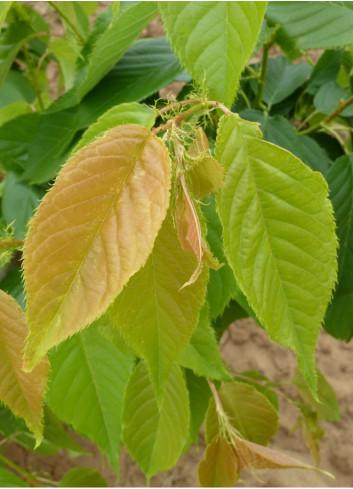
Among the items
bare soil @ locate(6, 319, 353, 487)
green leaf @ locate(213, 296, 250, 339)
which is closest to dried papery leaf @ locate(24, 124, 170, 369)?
green leaf @ locate(213, 296, 250, 339)

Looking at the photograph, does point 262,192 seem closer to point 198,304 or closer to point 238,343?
point 198,304

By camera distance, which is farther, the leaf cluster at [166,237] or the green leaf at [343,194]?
the green leaf at [343,194]

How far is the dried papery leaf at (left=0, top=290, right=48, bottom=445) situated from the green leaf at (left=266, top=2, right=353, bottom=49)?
299mm

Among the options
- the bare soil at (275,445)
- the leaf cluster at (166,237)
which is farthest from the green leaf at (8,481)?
the bare soil at (275,445)

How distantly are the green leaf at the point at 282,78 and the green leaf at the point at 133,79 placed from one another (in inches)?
6.2

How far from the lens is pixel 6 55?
59 centimetres

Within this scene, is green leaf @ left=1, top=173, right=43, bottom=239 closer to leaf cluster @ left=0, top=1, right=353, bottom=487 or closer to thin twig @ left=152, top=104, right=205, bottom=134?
leaf cluster @ left=0, top=1, right=353, bottom=487

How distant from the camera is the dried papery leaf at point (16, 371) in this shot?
0.28 meters

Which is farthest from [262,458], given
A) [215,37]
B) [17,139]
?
[17,139]

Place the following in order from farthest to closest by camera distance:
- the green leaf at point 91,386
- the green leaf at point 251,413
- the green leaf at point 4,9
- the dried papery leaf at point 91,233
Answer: the green leaf at point 251,413 → the green leaf at point 91,386 → the green leaf at point 4,9 → the dried papery leaf at point 91,233

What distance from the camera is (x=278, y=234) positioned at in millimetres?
281

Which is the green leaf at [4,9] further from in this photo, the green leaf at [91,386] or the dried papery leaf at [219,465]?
the dried papery leaf at [219,465]

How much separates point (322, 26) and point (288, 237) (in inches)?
8.6

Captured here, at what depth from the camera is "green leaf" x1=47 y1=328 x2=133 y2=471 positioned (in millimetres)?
431
